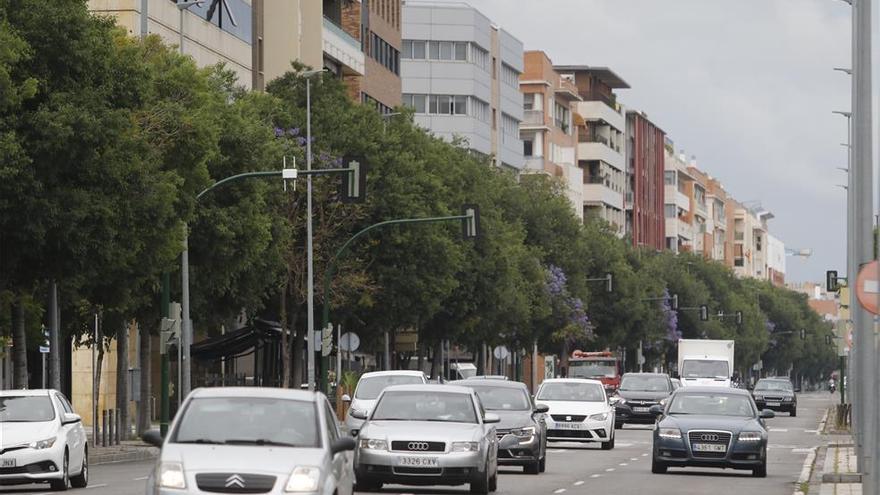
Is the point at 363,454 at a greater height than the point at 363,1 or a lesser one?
lesser


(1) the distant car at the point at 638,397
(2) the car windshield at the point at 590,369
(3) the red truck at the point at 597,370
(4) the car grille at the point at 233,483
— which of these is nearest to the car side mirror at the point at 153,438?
(4) the car grille at the point at 233,483

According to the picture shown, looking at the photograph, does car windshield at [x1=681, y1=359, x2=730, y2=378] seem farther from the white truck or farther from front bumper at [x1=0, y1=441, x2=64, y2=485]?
front bumper at [x1=0, y1=441, x2=64, y2=485]

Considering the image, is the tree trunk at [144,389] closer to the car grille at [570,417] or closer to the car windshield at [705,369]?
the car grille at [570,417]

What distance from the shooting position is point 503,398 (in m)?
35.4

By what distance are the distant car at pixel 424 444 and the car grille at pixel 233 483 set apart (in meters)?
9.69

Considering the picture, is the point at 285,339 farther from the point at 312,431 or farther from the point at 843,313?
the point at 312,431

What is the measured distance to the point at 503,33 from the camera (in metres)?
136

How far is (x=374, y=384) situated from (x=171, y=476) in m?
26.5

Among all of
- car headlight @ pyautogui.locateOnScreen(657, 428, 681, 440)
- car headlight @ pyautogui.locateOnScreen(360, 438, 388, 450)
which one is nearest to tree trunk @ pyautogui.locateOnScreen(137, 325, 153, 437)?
car headlight @ pyautogui.locateOnScreen(657, 428, 681, 440)

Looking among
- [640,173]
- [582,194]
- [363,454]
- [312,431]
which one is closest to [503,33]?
[582,194]

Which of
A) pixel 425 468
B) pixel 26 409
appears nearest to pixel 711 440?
pixel 425 468

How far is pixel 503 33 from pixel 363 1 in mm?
36274

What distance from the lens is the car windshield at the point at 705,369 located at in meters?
82.1

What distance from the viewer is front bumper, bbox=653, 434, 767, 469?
34688mm
